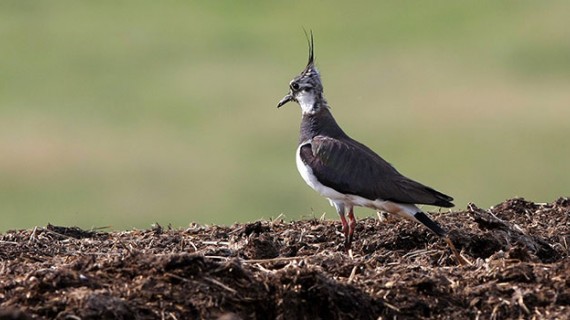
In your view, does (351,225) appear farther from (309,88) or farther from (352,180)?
(309,88)

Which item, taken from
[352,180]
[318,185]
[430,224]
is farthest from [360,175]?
[430,224]

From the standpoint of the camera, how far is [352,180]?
12461 millimetres

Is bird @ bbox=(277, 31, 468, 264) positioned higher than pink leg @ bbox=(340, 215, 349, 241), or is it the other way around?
bird @ bbox=(277, 31, 468, 264)

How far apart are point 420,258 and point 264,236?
1.16 m

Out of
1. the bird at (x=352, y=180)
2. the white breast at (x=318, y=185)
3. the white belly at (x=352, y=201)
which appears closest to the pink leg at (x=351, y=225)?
the bird at (x=352, y=180)

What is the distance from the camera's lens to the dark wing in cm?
1204

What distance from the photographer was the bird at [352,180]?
39.3 ft

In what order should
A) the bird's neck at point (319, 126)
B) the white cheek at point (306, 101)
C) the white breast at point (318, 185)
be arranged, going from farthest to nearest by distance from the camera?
the white cheek at point (306, 101) < the bird's neck at point (319, 126) < the white breast at point (318, 185)

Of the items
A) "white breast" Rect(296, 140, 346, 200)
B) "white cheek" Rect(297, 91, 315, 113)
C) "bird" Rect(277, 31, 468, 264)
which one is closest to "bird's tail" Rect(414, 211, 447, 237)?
"bird" Rect(277, 31, 468, 264)

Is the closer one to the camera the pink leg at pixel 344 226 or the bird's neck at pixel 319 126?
the pink leg at pixel 344 226

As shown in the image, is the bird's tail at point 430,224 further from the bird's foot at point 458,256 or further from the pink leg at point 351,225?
the pink leg at point 351,225

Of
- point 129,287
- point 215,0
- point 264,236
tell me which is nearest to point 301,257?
point 264,236

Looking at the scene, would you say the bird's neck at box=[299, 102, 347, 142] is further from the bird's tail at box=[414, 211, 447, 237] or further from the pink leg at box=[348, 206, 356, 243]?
the bird's tail at box=[414, 211, 447, 237]

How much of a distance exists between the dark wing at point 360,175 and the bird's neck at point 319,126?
34 centimetres
